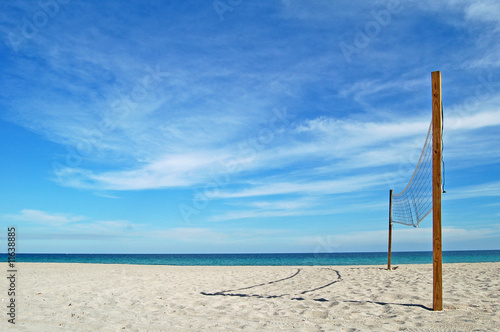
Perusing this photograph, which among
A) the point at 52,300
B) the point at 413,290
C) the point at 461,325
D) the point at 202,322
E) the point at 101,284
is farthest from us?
the point at 101,284

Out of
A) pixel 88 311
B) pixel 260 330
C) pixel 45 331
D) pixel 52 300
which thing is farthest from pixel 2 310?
pixel 260 330

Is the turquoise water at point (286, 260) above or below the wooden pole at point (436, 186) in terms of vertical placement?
below

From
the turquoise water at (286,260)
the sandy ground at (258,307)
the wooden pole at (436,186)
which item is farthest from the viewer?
the turquoise water at (286,260)

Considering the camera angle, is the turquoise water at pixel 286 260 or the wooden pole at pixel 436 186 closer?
the wooden pole at pixel 436 186

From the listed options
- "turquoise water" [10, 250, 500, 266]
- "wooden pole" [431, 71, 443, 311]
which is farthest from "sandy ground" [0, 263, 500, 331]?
"turquoise water" [10, 250, 500, 266]

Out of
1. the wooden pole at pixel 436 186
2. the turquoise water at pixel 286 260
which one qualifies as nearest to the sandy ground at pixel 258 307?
the wooden pole at pixel 436 186

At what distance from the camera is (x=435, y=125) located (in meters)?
5.22

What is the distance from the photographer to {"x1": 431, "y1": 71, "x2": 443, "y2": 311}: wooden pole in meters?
4.86

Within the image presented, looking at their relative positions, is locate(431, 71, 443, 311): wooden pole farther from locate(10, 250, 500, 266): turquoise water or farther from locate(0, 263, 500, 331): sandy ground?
locate(10, 250, 500, 266): turquoise water

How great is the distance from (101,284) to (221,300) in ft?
11.9

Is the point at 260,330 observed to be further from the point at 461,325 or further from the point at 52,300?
the point at 52,300

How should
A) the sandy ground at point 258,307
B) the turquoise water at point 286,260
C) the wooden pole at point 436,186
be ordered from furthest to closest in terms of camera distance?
the turquoise water at point 286,260
the wooden pole at point 436,186
the sandy ground at point 258,307

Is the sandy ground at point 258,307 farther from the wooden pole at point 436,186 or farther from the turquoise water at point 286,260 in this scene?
the turquoise water at point 286,260

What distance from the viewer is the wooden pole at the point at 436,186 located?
486 centimetres
